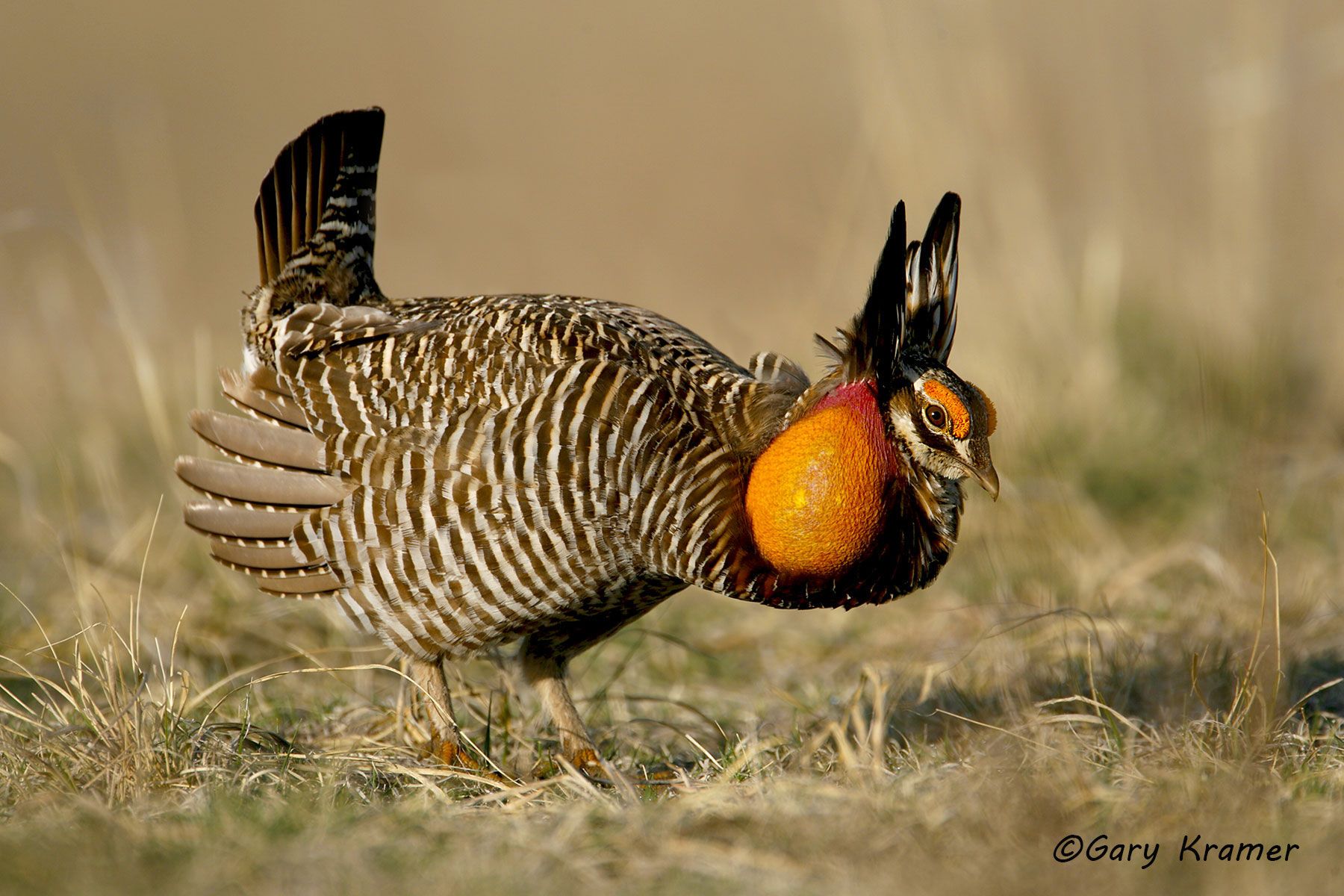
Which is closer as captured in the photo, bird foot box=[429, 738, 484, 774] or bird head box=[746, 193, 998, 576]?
bird head box=[746, 193, 998, 576]

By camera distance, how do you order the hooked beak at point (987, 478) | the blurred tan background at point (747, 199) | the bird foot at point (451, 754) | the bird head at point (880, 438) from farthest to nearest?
the blurred tan background at point (747, 199) < the bird foot at point (451, 754) < the bird head at point (880, 438) < the hooked beak at point (987, 478)

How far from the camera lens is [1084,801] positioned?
271 centimetres

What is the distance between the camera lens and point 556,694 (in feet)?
13.5

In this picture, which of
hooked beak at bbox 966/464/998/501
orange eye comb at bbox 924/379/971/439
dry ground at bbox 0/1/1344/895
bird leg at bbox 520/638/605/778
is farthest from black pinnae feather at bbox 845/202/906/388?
bird leg at bbox 520/638/605/778

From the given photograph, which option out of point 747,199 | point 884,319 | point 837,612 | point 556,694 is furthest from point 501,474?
point 747,199

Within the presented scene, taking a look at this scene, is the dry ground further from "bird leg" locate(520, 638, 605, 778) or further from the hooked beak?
the hooked beak

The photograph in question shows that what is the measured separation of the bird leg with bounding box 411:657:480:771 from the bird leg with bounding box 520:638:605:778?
0.25 meters

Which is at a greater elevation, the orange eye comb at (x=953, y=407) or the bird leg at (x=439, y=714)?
the orange eye comb at (x=953, y=407)

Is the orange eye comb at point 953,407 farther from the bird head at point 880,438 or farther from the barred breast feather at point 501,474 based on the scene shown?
the barred breast feather at point 501,474

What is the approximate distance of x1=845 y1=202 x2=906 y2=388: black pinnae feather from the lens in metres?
3.54

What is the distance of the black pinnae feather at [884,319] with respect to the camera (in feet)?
11.6

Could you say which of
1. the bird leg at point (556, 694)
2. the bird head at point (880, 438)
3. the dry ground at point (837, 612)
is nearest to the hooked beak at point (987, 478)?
the bird head at point (880, 438)

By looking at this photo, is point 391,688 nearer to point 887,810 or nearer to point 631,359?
point 631,359

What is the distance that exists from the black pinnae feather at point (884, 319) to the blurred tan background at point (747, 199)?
79 cm
